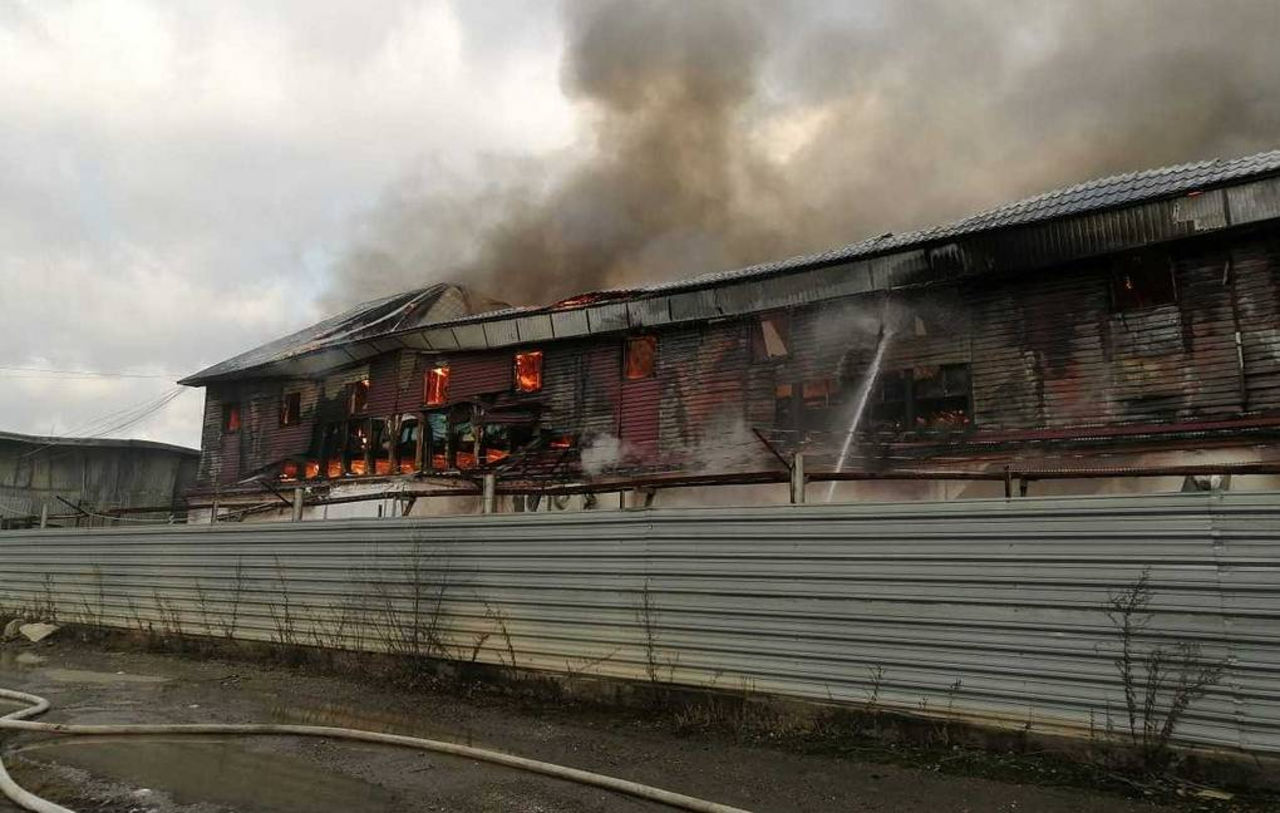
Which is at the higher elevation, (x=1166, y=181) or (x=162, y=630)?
(x=1166, y=181)

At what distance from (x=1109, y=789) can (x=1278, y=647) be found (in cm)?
121

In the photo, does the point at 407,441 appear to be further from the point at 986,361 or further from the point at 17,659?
the point at 986,361

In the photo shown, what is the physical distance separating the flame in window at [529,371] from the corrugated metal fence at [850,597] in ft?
29.0

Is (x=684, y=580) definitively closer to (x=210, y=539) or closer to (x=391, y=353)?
(x=210, y=539)

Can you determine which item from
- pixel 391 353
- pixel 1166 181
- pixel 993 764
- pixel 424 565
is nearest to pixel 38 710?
pixel 424 565

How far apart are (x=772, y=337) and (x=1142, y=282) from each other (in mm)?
5993

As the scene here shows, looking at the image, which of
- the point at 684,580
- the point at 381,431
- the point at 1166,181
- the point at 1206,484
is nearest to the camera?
the point at 684,580

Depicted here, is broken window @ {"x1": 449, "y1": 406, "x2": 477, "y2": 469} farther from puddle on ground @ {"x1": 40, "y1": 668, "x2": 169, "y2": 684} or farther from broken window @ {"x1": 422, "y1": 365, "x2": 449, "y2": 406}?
puddle on ground @ {"x1": 40, "y1": 668, "x2": 169, "y2": 684}

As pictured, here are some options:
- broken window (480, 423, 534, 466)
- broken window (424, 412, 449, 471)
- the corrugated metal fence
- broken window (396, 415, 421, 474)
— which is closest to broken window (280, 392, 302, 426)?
broken window (396, 415, 421, 474)

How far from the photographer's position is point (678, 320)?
1520 cm

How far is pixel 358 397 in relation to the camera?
68.8ft

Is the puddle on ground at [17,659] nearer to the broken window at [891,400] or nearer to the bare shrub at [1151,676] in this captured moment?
the bare shrub at [1151,676]

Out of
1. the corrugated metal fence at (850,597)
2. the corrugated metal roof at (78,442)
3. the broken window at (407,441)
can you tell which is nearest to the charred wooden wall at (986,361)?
the broken window at (407,441)

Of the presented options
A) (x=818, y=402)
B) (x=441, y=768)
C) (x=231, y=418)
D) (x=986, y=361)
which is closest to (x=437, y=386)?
(x=231, y=418)
